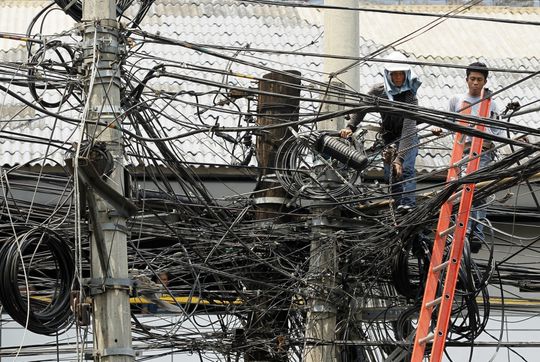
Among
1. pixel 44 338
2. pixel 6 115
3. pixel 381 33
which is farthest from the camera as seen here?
pixel 381 33

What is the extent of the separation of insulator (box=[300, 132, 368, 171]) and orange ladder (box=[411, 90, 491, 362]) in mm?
968

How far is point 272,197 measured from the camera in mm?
14180

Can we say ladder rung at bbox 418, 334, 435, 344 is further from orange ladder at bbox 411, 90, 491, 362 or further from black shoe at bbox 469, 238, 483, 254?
black shoe at bbox 469, 238, 483, 254

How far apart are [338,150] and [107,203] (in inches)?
108

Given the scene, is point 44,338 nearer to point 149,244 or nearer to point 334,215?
point 149,244

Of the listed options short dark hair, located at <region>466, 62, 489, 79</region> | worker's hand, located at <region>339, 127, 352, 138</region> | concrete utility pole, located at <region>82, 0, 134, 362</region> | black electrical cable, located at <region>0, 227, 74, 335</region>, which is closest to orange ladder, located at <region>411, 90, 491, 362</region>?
short dark hair, located at <region>466, 62, 489, 79</region>

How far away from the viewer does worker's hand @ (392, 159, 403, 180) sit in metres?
13.9

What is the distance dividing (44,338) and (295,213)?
511cm

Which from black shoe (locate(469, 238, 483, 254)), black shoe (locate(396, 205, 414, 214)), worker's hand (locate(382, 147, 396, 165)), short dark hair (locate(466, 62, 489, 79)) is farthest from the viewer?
black shoe (locate(469, 238, 483, 254))

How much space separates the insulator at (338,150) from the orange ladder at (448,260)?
97 centimetres

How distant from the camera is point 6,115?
1952 cm

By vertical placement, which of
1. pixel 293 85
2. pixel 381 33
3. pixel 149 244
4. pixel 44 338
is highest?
pixel 381 33

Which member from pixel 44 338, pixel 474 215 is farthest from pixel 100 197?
pixel 44 338

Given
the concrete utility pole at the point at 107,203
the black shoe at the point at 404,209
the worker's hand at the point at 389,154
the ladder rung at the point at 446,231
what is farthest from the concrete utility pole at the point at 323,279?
the concrete utility pole at the point at 107,203
